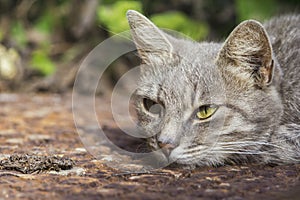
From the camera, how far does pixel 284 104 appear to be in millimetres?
2955

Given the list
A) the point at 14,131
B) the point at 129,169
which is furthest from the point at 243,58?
the point at 14,131

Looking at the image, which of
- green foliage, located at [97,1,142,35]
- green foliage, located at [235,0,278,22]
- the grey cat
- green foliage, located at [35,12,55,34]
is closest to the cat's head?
the grey cat

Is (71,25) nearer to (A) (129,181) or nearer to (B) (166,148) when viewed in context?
(B) (166,148)

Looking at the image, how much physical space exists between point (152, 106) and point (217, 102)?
1.32 ft

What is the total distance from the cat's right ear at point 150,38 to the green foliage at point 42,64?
272 cm

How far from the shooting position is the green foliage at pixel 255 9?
217 inches

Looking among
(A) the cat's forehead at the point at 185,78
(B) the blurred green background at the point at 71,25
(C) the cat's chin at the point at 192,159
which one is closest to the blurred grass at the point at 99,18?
(B) the blurred green background at the point at 71,25

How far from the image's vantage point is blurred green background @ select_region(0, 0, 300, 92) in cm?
555

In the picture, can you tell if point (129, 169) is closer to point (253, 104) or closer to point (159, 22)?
point (253, 104)

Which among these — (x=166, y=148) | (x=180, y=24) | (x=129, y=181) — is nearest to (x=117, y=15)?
(x=180, y=24)

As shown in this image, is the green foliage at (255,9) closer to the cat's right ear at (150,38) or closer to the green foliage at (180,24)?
the green foliage at (180,24)

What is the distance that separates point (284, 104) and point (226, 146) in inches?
20.5

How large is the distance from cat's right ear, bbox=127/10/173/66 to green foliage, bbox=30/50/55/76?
272cm

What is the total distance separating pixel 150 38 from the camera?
314 cm
